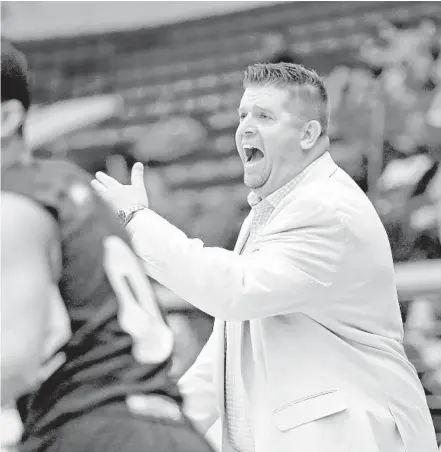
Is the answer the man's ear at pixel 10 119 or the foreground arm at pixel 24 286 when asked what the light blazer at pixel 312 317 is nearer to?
the foreground arm at pixel 24 286

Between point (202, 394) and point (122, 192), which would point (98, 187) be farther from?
point (202, 394)

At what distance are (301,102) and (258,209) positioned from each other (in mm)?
313

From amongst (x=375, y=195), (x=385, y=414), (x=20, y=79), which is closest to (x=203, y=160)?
(x=375, y=195)

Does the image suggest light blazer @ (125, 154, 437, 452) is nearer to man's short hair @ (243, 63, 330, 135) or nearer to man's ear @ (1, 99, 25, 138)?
man's short hair @ (243, 63, 330, 135)

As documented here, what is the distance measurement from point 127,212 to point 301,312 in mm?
504

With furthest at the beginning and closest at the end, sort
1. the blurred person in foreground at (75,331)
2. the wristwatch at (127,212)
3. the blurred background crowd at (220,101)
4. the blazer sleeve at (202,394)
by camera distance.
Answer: the blurred background crowd at (220,101)
the blazer sleeve at (202,394)
the wristwatch at (127,212)
the blurred person in foreground at (75,331)

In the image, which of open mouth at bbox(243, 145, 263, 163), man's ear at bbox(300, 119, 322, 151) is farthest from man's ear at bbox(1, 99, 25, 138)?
man's ear at bbox(300, 119, 322, 151)

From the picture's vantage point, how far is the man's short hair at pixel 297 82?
2131mm

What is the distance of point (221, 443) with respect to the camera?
211 centimetres

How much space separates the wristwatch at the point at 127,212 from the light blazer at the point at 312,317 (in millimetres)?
34

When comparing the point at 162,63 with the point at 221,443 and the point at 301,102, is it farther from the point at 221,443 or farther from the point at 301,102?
the point at 221,443

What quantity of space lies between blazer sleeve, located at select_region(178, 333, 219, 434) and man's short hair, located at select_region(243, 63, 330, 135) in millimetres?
698

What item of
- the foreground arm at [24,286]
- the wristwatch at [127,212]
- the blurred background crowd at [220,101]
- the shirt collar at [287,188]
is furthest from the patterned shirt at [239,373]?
the blurred background crowd at [220,101]

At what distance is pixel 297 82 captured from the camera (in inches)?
84.0
